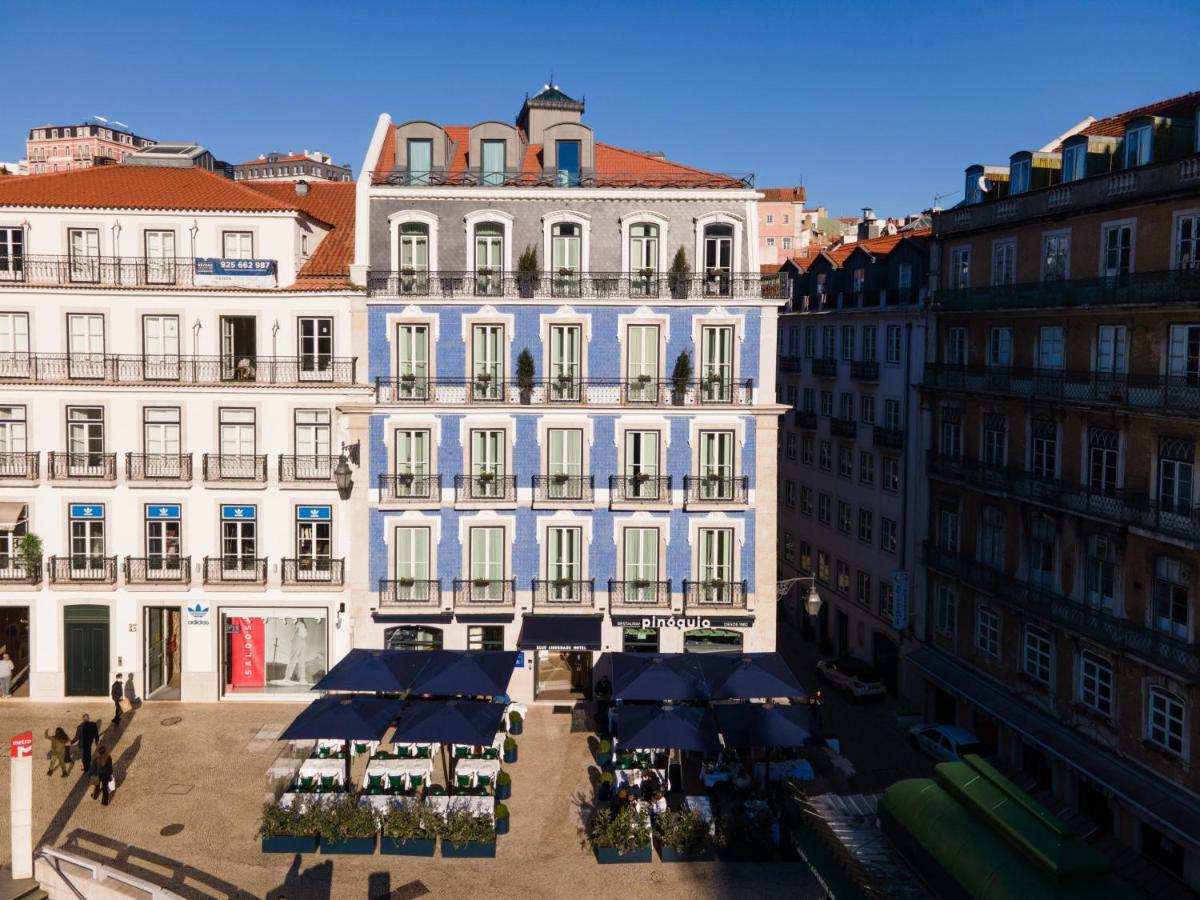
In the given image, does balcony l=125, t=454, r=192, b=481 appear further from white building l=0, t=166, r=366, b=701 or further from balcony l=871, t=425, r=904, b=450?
balcony l=871, t=425, r=904, b=450

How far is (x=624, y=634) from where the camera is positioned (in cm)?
3606

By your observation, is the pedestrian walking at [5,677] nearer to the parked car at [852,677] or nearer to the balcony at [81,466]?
the balcony at [81,466]

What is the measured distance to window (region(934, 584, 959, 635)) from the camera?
3759cm

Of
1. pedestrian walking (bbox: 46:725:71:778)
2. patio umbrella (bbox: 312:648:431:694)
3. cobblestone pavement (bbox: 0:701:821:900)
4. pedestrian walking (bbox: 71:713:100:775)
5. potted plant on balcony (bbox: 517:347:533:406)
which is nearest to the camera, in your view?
cobblestone pavement (bbox: 0:701:821:900)

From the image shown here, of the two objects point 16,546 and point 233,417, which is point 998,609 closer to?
point 233,417

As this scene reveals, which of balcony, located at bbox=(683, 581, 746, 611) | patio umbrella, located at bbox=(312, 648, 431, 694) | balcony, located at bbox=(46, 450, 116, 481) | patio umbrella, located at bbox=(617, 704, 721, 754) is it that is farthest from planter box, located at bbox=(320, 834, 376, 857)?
balcony, located at bbox=(46, 450, 116, 481)

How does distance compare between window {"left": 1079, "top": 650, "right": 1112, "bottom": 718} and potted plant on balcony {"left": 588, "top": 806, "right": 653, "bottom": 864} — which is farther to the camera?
window {"left": 1079, "top": 650, "right": 1112, "bottom": 718}

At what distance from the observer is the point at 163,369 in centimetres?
3603

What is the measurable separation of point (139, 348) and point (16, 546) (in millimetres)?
8616

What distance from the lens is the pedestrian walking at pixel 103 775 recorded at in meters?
28.1

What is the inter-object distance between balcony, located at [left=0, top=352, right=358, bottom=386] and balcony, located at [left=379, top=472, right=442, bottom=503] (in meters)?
3.92

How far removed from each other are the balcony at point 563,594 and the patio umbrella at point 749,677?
5.65m

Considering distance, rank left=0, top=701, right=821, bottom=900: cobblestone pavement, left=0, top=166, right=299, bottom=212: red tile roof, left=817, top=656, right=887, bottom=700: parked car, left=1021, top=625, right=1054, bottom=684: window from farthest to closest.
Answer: left=817, top=656, right=887, bottom=700: parked car
left=0, top=166, right=299, bottom=212: red tile roof
left=1021, top=625, right=1054, bottom=684: window
left=0, top=701, right=821, bottom=900: cobblestone pavement

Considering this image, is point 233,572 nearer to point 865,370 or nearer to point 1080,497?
point 865,370
